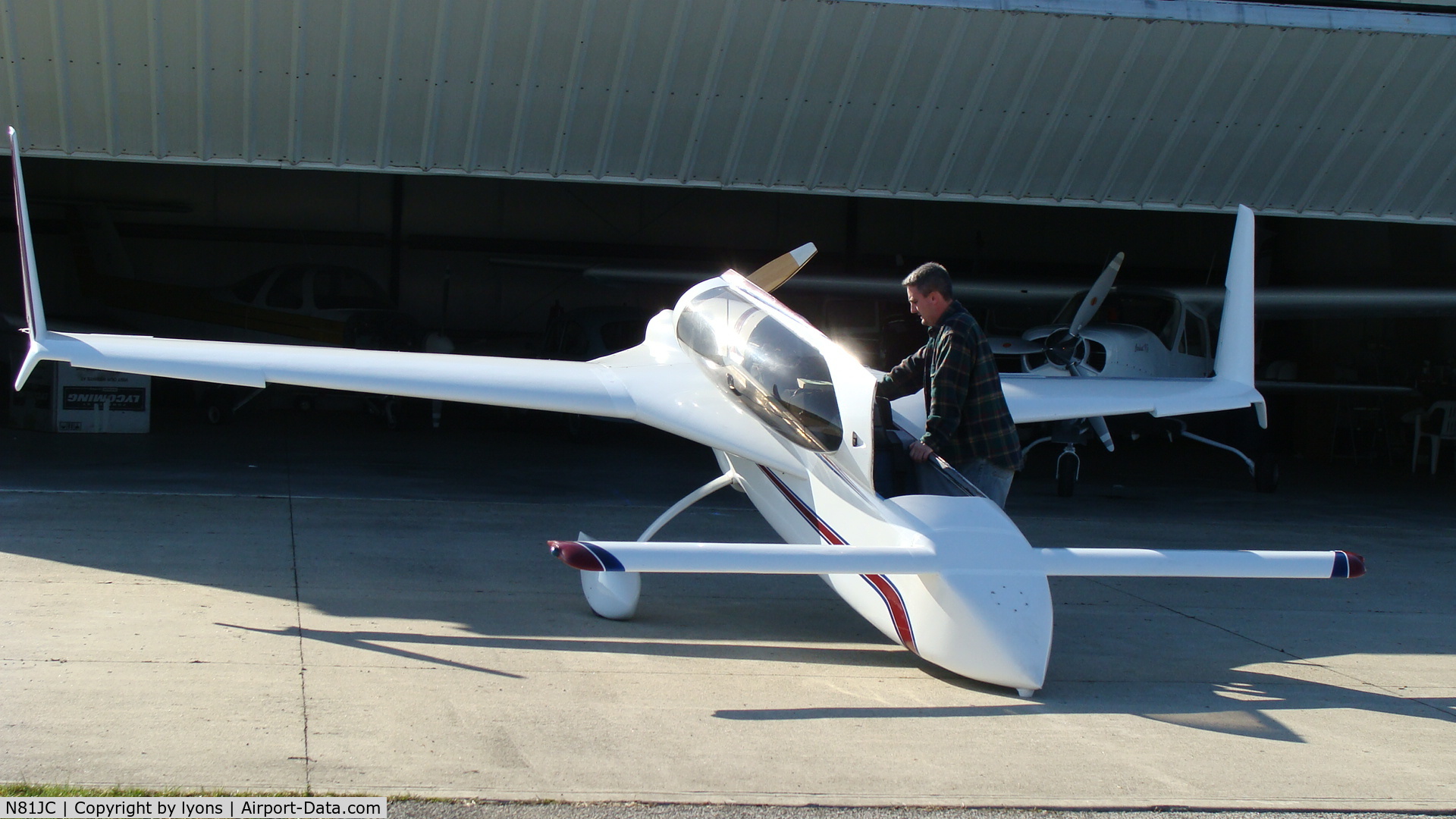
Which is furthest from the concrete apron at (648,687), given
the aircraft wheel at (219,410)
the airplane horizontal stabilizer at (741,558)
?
the aircraft wheel at (219,410)

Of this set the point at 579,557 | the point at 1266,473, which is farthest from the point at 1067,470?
the point at 579,557

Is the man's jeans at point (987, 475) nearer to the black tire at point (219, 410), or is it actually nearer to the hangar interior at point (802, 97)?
the hangar interior at point (802, 97)

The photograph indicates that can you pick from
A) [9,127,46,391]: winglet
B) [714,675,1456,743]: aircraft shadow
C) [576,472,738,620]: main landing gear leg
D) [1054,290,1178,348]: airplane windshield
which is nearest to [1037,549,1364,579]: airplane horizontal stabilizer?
[714,675,1456,743]: aircraft shadow

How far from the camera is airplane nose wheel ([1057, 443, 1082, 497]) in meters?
11.7

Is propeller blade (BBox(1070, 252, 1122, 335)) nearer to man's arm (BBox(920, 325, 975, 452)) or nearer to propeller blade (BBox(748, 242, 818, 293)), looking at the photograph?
propeller blade (BBox(748, 242, 818, 293))

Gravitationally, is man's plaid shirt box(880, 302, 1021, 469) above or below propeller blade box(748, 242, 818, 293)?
below

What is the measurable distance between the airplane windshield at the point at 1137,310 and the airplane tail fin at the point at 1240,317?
619 cm

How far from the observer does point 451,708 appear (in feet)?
13.5

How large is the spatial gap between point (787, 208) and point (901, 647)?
18967 millimetres

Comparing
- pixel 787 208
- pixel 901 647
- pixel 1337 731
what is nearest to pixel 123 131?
→ pixel 901 647

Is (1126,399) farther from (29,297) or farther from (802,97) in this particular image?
(29,297)

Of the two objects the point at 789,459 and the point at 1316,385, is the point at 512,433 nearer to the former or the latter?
the point at 1316,385

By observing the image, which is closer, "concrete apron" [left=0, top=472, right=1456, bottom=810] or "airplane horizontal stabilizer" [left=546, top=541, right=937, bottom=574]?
"concrete apron" [left=0, top=472, right=1456, bottom=810]

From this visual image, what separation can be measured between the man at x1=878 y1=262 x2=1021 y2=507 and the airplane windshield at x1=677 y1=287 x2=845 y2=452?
1.23 feet
